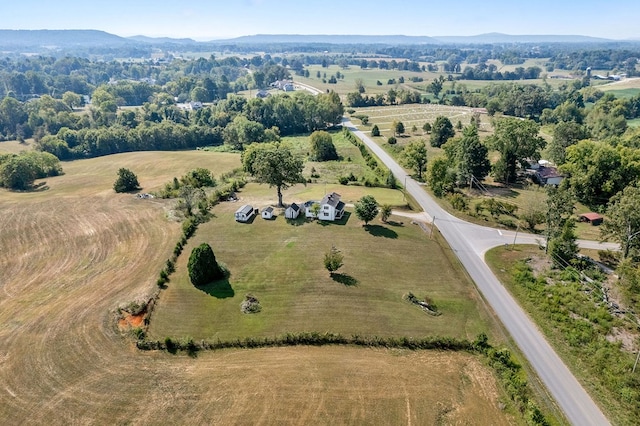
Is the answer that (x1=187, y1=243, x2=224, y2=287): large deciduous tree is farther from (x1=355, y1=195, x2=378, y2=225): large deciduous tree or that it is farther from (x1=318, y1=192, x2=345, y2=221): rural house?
(x1=355, y1=195, x2=378, y2=225): large deciduous tree

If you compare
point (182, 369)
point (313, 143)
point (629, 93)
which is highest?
Result: point (629, 93)

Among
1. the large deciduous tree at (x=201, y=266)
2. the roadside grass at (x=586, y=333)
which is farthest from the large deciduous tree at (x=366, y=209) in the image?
the large deciduous tree at (x=201, y=266)

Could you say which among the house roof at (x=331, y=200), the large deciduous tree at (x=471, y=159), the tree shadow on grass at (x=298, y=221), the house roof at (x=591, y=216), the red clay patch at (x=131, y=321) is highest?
the large deciduous tree at (x=471, y=159)

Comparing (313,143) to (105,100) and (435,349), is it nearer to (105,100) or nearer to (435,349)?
(435,349)

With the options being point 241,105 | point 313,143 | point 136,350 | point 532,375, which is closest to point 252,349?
point 136,350

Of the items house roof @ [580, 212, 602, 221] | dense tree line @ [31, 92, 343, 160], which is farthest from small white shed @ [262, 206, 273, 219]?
dense tree line @ [31, 92, 343, 160]

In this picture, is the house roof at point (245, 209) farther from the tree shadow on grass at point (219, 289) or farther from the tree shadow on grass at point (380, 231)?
the tree shadow on grass at point (380, 231)
